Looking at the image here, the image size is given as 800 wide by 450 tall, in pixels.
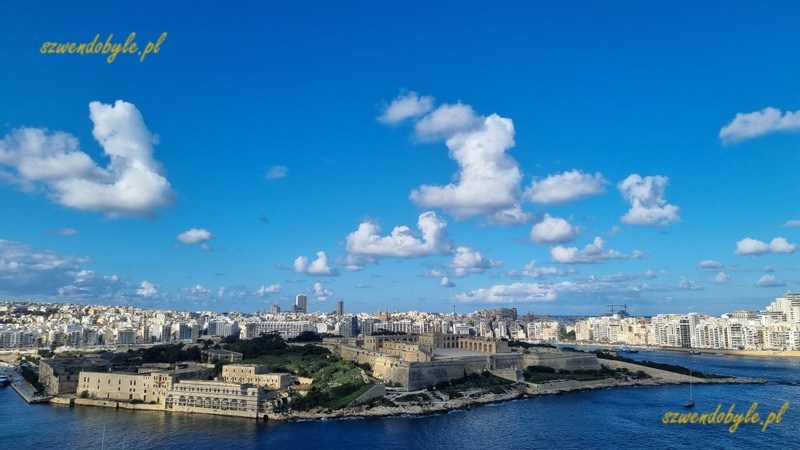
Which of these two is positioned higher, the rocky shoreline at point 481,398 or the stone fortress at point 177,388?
the stone fortress at point 177,388

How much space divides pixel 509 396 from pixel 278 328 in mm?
50829

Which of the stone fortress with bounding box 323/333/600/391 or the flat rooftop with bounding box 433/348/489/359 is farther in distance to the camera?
the flat rooftop with bounding box 433/348/489/359

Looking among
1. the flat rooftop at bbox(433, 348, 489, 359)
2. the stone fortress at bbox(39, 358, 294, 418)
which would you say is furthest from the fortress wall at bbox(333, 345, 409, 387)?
the stone fortress at bbox(39, 358, 294, 418)

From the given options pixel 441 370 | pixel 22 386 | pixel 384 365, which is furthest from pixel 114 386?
pixel 441 370

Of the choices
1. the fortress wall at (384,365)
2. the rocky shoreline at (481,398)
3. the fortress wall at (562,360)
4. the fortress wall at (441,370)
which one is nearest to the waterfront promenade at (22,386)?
the rocky shoreline at (481,398)

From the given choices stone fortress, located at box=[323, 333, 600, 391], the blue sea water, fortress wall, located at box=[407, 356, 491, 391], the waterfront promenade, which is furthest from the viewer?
stone fortress, located at box=[323, 333, 600, 391]

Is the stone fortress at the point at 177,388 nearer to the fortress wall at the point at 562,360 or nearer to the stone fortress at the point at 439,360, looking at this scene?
the stone fortress at the point at 439,360

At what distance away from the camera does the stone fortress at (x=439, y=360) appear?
96.9 ft

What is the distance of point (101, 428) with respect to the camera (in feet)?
74.8

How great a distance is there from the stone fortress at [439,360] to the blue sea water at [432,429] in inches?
145

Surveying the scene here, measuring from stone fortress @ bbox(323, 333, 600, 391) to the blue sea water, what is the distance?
3670 mm

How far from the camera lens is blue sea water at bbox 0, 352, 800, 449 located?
2061cm

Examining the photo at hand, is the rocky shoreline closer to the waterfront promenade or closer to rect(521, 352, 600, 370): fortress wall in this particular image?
rect(521, 352, 600, 370): fortress wall

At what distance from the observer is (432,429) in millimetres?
22656
